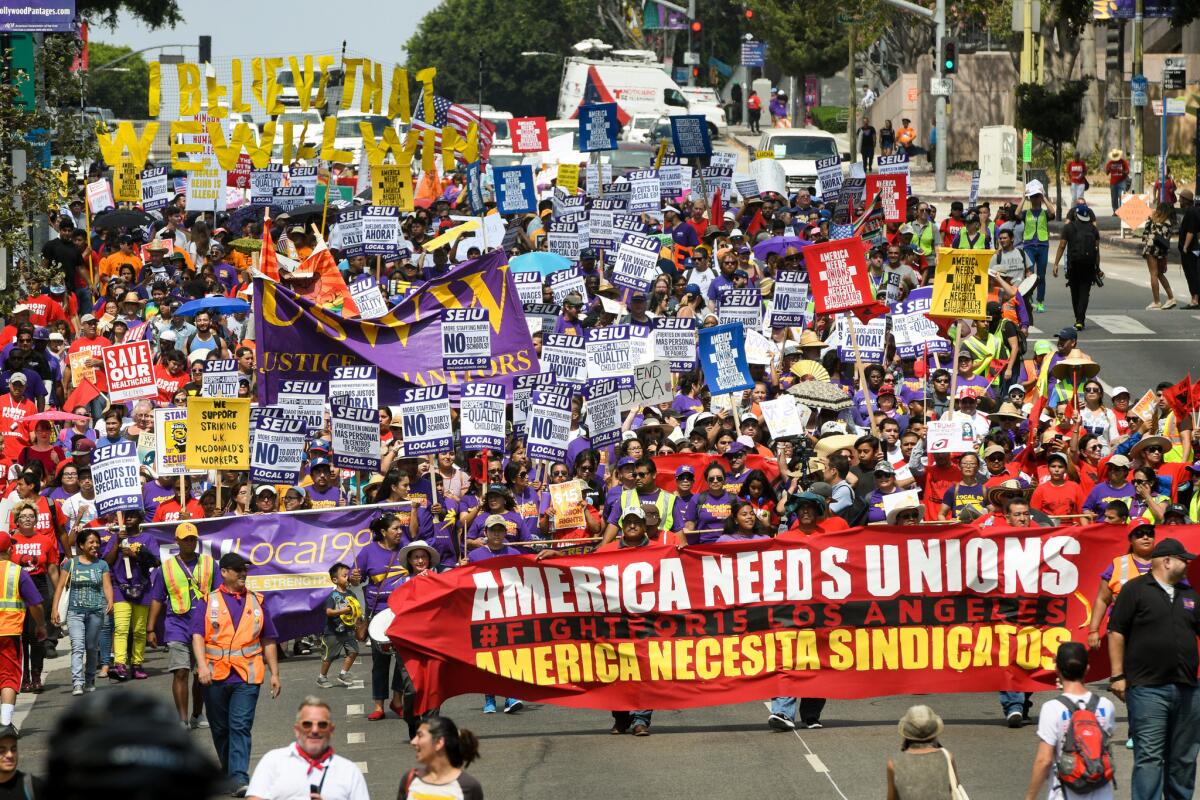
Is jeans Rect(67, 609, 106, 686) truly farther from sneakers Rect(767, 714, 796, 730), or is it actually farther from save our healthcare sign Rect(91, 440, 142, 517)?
sneakers Rect(767, 714, 796, 730)

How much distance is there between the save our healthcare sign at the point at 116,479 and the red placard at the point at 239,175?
18.0m

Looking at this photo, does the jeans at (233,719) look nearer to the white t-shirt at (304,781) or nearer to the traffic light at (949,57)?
the white t-shirt at (304,781)

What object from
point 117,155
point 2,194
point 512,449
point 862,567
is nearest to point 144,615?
point 512,449

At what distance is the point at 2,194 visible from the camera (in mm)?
23859

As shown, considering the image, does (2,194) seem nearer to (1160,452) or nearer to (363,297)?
(363,297)

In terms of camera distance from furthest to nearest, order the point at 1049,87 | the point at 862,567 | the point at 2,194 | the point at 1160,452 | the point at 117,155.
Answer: the point at 1049,87 → the point at 117,155 → the point at 2,194 → the point at 1160,452 → the point at 862,567

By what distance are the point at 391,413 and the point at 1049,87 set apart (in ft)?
115

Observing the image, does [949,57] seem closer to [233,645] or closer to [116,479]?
[116,479]

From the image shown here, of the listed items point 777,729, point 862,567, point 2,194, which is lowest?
point 777,729

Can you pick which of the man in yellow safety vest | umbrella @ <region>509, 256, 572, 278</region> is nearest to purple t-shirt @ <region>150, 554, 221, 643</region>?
the man in yellow safety vest

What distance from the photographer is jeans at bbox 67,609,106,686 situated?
49.0 ft

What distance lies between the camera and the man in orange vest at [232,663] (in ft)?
37.9

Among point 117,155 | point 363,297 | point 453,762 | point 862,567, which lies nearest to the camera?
point 453,762

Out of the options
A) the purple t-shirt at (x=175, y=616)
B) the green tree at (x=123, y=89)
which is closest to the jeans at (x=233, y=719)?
the purple t-shirt at (x=175, y=616)
